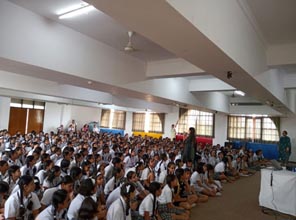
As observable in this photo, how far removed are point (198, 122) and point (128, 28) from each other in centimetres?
1284

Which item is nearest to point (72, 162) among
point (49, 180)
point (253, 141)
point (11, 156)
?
point (11, 156)

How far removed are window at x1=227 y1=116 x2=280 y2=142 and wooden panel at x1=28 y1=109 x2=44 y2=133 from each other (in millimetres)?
11440

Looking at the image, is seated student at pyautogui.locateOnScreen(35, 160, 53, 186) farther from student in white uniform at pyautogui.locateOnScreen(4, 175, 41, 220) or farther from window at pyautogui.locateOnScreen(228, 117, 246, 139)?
window at pyautogui.locateOnScreen(228, 117, 246, 139)

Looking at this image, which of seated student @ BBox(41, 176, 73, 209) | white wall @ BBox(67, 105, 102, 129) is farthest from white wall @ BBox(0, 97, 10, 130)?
seated student @ BBox(41, 176, 73, 209)

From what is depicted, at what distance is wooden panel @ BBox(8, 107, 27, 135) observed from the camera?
1462cm

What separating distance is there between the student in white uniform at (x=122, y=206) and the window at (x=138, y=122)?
14322 millimetres

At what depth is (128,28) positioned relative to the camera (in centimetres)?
299

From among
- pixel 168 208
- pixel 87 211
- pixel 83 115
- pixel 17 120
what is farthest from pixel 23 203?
pixel 83 115

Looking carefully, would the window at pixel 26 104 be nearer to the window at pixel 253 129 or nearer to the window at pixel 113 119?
the window at pixel 113 119

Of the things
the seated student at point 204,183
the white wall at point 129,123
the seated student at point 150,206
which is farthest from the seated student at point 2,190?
the white wall at point 129,123

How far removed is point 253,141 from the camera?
1358cm

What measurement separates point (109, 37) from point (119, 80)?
43.4 inches

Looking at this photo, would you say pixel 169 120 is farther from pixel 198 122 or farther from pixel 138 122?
pixel 138 122

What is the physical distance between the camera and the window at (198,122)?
1502 centimetres
